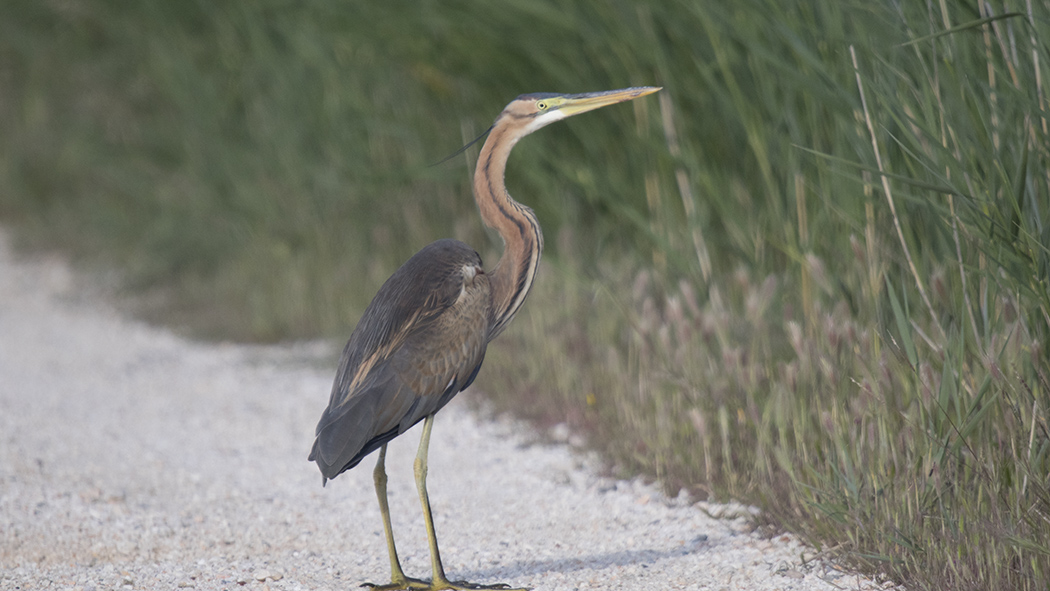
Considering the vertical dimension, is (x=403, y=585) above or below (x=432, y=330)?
below

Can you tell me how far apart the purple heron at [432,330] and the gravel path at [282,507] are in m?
0.48

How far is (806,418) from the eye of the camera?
3900mm

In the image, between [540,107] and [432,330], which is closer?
[432,330]

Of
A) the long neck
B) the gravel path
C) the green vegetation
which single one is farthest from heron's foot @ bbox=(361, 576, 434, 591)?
the green vegetation

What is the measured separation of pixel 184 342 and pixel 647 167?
4238 millimetres

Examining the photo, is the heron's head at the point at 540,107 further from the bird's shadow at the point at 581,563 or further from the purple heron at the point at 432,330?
the bird's shadow at the point at 581,563

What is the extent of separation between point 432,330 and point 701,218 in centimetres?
199

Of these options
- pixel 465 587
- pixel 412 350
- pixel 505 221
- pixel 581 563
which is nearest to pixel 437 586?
pixel 465 587

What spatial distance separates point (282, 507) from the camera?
4.53 meters

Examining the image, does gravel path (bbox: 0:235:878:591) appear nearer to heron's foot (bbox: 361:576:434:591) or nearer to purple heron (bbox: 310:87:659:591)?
heron's foot (bbox: 361:576:434:591)

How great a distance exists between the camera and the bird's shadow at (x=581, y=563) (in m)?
3.66

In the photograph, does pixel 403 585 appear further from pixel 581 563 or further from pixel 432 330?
pixel 432 330

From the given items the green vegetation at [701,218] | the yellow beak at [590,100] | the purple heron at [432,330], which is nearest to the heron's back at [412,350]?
the purple heron at [432,330]

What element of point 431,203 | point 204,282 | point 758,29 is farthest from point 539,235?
point 204,282
